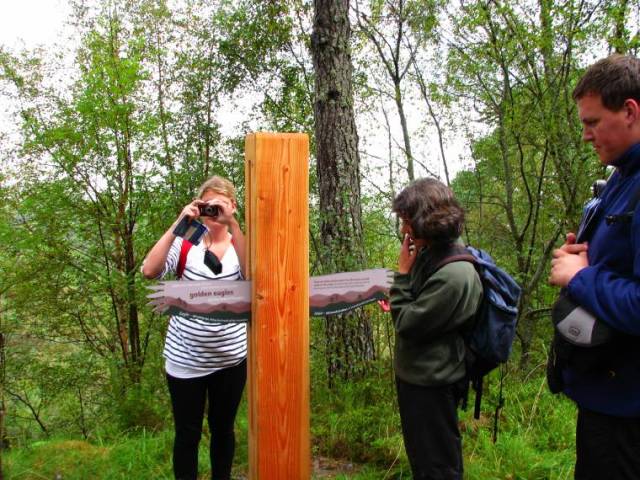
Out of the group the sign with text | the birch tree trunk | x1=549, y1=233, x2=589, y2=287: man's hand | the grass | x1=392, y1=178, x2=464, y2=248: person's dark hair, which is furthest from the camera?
the birch tree trunk

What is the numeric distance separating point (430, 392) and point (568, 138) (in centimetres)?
426

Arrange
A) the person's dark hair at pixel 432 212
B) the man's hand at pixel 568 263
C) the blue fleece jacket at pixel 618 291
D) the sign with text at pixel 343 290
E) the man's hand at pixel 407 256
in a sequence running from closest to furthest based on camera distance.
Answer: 1. the blue fleece jacket at pixel 618 291
2. the man's hand at pixel 568 263
3. the sign with text at pixel 343 290
4. the person's dark hair at pixel 432 212
5. the man's hand at pixel 407 256

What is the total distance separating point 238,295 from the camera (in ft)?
5.18

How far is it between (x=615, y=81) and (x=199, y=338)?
1932 millimetres

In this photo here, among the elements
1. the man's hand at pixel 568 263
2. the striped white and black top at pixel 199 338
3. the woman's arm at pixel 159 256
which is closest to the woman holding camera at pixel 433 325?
the man's hand at pixel 568 263

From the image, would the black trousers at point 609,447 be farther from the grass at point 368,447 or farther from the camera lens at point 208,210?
the camera lens at point 208,210

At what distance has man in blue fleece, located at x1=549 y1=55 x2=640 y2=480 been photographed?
1.24 metres

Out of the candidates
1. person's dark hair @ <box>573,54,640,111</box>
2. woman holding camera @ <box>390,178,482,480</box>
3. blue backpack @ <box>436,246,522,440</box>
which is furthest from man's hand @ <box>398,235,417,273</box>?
person's dark hair @ <box>573,54,640,111</box>

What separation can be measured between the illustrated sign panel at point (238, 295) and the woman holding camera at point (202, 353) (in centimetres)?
55

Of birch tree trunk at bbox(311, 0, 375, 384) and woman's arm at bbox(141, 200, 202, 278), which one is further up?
birch tree trunk at bbox(311, 0, 375, 384)

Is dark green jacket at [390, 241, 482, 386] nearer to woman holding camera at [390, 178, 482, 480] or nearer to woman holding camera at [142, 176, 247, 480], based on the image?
→ woman holding camera at [390, 178, 482, 480]

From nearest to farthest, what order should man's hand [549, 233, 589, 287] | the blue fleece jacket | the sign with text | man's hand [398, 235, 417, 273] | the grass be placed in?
the blue fleece jacket, man's hand [549, 233, 589, 287], the sign with text, man's hand [398, 235, 417, 273], the grass

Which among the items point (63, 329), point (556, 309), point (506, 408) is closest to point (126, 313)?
point (63, 329)

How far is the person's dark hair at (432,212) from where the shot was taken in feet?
6.24
